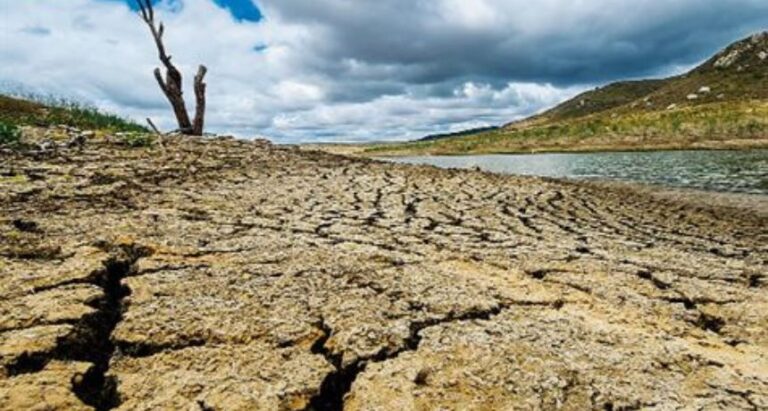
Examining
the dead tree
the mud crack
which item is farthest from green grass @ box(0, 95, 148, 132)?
the mud crack

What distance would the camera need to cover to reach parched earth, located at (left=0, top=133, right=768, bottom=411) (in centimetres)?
266

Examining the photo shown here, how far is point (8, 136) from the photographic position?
1120cm

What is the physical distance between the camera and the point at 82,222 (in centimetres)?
560

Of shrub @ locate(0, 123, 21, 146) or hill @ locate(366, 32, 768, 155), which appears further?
hill @ locate(366, 32, 768, 155)

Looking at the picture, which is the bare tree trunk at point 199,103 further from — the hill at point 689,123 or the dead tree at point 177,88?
the hill at point 689,123

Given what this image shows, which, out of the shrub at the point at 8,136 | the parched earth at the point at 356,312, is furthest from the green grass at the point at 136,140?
the parched earth at the point at 356,312

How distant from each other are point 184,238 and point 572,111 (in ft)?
505

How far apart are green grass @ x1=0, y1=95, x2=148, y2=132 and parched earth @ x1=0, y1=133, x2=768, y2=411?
28.6 ft

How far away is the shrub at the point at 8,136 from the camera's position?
1099 cm

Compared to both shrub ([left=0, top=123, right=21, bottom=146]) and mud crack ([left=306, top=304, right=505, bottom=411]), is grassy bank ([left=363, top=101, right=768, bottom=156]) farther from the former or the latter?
mud crack ([left=306, top=304, right=505, bottom=411])

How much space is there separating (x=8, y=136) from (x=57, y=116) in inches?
202

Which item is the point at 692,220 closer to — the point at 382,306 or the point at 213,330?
the point at 382,306

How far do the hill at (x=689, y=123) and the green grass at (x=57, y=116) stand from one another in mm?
37983

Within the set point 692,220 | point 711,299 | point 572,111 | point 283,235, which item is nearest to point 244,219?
point 283,235
